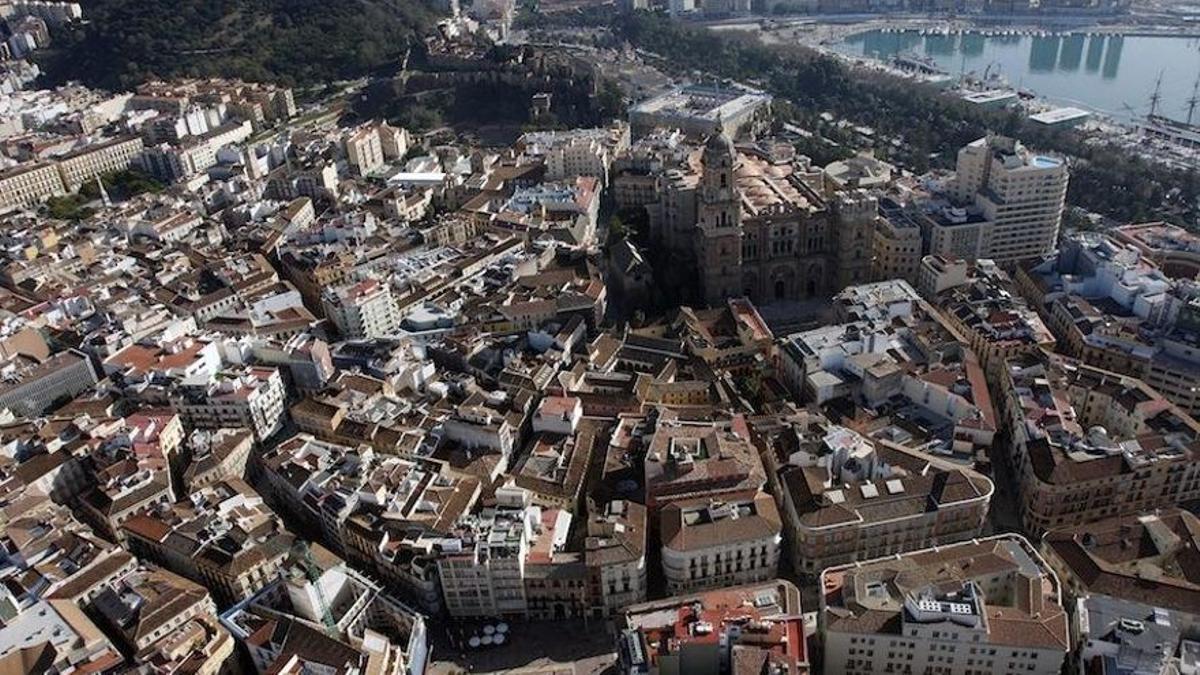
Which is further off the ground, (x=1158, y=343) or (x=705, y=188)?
(x=705, y=188)

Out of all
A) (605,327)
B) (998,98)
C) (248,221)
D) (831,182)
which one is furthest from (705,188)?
(998,98)

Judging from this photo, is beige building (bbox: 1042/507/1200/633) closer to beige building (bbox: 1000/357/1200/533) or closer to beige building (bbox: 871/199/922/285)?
beige building (bbox: 1000/357/1200/533)

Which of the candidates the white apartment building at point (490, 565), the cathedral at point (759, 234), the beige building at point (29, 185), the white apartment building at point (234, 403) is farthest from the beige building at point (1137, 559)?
the beige building at point (29, 185)

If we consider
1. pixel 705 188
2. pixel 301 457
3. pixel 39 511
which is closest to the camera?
pixel 39 511

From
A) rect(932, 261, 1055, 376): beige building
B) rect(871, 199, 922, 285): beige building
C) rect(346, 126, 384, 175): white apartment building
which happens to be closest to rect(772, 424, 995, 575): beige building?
rect(932, 261, 1055, 376): beige building

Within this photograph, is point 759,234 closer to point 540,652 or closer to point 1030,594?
point 1030,594

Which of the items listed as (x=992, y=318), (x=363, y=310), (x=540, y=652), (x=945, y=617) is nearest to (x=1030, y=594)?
(x=945, y=617)

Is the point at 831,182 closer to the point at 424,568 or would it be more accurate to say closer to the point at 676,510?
the point at 676,510
